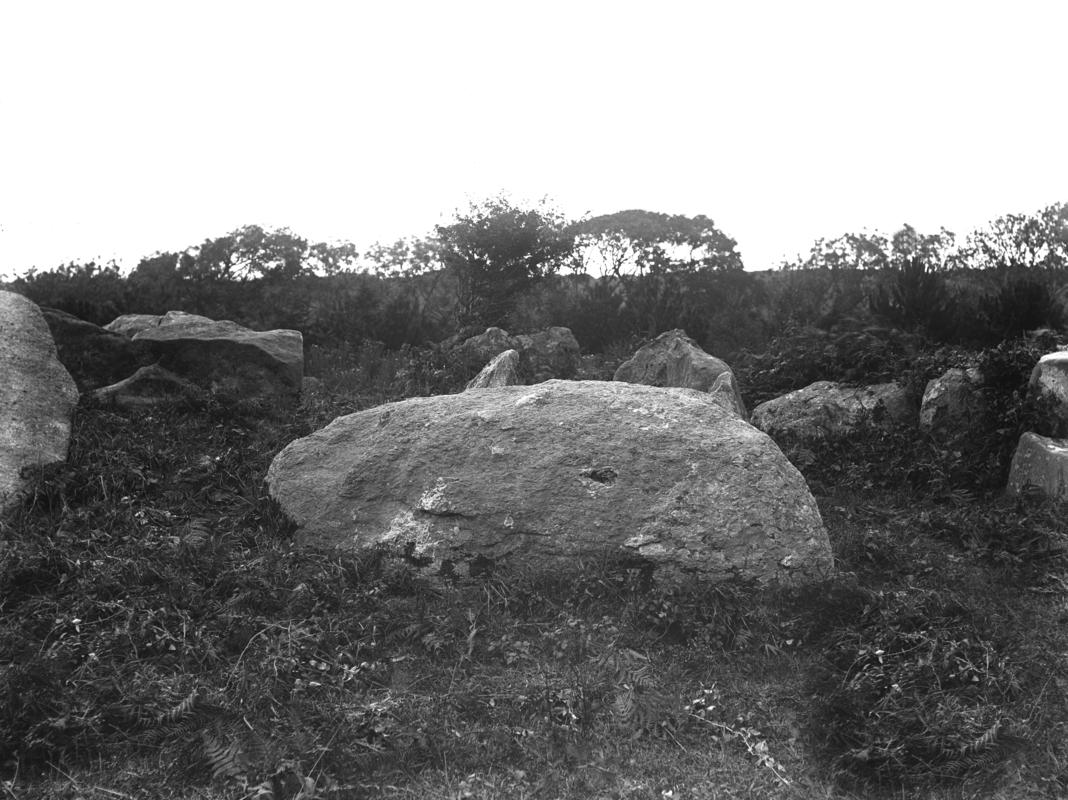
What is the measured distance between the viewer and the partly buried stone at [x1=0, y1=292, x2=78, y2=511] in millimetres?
5938

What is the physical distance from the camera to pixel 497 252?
1439 cm

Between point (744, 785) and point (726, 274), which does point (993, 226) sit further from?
point (744, 785)

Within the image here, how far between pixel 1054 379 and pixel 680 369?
334 cm

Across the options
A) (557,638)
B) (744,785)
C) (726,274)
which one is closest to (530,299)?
(726,274)

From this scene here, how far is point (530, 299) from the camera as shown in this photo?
47.5 feet

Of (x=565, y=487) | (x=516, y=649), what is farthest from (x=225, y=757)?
(x=565, y=487)

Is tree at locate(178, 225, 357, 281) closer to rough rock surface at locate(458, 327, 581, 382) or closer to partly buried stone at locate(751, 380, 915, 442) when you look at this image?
rough rock surface at locate(458, 327, 581, 382)

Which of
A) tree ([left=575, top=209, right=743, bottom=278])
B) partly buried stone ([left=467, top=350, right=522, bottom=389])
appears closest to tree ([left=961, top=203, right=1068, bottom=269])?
tree ([left=575, top=209, right=743, bottom=278])

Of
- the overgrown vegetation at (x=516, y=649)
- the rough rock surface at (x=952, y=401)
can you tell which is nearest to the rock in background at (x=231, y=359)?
the overgrown vegetation at (x=516, y=649)

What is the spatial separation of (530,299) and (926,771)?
1127cm

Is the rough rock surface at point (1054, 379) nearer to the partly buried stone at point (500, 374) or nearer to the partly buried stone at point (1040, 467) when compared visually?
the partly buried stone at point (1040, 467)

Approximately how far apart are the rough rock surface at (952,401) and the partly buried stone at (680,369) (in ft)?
4.93

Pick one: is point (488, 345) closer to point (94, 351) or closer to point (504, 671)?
Answer: point (94, 351)

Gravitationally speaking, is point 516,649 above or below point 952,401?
below
